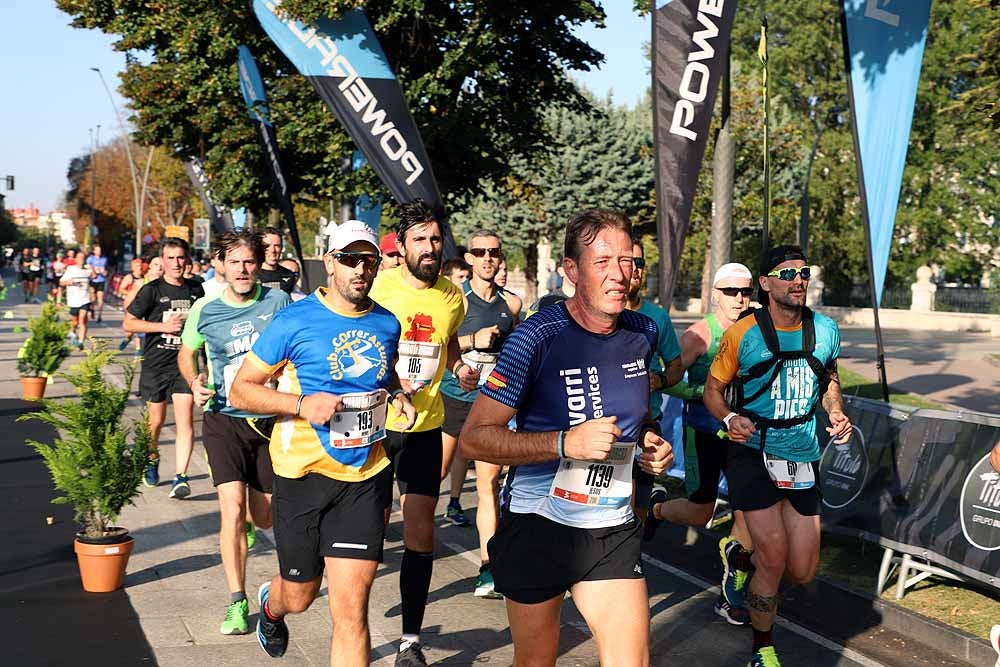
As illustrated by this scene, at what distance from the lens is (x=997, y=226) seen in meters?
53.4

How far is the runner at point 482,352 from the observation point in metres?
7.76

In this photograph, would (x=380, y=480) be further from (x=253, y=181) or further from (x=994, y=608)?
(x=253, y=181)

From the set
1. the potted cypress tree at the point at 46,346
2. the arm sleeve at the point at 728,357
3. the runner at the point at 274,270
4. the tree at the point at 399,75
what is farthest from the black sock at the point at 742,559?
the tree at the point at 399,75

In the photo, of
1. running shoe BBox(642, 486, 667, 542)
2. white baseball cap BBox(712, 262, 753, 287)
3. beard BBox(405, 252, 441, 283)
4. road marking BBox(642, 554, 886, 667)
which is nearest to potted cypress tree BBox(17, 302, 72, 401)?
running shoe BBox(642, 486, 667, 542)

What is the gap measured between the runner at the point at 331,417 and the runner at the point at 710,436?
99.4 inches

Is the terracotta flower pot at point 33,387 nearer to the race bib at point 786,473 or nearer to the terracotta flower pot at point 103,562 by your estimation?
the terracotta flower pot at point 103,562

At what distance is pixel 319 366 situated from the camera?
5145mm

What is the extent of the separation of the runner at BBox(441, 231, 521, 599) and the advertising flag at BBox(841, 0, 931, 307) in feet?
9.43

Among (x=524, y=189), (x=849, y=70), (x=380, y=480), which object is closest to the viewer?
(x=380, y=480)

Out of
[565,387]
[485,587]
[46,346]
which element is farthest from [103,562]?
[46,346]

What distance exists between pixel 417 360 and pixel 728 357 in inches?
65.7

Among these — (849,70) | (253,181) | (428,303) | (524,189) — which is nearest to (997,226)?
(524,189)

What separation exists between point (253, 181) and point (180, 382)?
1597 centimetres

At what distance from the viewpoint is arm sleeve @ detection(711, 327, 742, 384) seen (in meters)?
6.22
